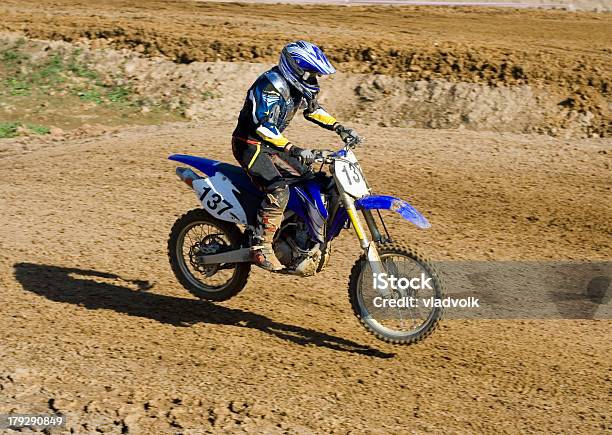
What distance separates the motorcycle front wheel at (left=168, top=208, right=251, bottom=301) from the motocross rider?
0.47m

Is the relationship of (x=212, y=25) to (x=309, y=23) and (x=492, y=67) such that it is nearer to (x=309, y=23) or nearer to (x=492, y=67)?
(x=309, y=23)

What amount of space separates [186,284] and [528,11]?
16160 mm

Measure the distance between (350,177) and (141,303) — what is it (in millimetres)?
2689

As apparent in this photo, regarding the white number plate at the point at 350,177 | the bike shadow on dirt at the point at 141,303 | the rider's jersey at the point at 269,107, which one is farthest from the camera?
the bike shadow on dirt at the point at 141,303

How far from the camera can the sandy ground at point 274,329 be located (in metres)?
6.46

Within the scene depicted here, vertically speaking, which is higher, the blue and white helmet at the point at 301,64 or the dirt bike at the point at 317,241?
the blue and white helmet at the point at 301,64

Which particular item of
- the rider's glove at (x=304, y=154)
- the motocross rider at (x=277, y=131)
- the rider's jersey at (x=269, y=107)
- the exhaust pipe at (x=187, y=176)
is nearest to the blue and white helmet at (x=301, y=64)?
the motocross rider at (x=277, y=131)

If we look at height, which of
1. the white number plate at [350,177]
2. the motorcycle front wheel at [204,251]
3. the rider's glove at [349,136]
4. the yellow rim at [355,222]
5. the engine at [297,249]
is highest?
the rider's glove at [349,136]

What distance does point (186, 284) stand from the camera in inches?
328

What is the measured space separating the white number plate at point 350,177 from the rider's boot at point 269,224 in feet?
1.86

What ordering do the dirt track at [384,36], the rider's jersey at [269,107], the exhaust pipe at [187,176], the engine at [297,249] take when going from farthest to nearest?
1. the dirt track at [384,36]
2. the exhaust pipe at [187,176]
3. the engine at [297,249]
4. the rider's jersey at [269,107]

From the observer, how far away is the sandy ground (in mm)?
6461

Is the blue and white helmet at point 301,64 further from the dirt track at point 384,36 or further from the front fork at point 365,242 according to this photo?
the dirt track at point 384,36

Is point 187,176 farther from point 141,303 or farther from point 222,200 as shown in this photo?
point 141,303
